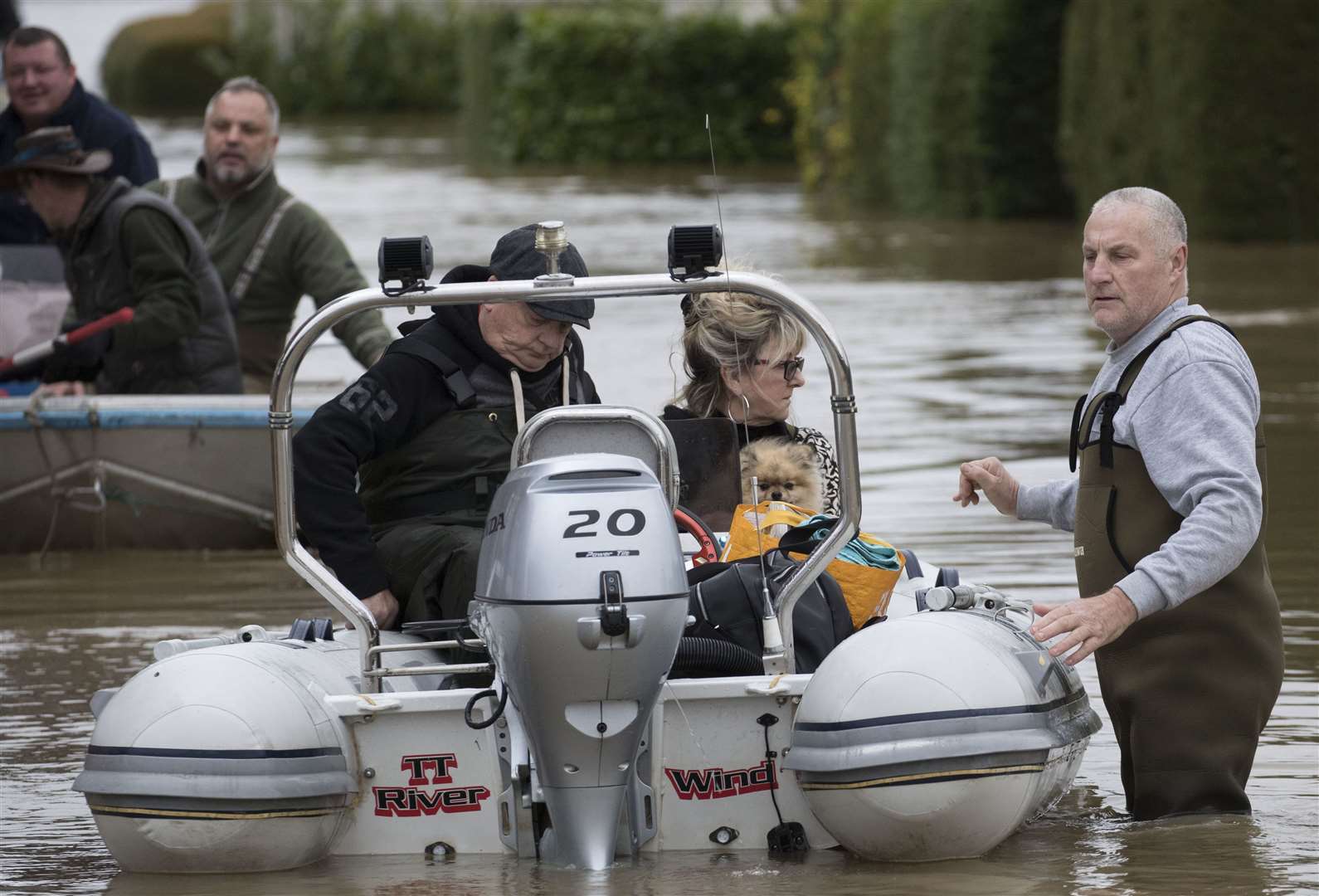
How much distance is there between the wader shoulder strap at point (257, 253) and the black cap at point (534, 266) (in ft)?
17.6

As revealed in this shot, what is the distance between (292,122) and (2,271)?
152 ft

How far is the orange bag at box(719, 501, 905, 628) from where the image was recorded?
5816mm

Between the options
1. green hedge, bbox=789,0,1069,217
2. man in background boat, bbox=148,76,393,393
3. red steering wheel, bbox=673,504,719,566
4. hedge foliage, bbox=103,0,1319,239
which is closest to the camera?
red steering wheel, bbox=673,504,719,566

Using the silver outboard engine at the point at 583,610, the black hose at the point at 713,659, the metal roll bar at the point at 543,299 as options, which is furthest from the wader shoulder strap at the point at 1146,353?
the silver outboard engine at the point at 583,610

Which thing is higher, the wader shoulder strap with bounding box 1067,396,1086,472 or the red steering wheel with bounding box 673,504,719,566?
the wader shoulder strap with bounding box 1067,396,1086,472

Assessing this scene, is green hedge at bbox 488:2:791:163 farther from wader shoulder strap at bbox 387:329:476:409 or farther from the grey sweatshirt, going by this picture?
the grey sweatshirt

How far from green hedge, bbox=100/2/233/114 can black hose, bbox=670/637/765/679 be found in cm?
5696

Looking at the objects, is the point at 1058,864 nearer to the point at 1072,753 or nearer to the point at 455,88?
the point at 1072,753

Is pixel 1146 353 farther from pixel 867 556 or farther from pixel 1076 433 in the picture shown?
pixel 867 556

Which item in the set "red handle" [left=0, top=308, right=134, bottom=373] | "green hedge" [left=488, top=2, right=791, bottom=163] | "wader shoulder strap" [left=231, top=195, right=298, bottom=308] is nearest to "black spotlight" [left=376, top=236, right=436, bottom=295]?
"red handle" [left=0, top=308, right=134, bottom=373]

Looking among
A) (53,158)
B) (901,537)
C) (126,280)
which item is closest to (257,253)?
(126,280)

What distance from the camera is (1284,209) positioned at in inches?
899

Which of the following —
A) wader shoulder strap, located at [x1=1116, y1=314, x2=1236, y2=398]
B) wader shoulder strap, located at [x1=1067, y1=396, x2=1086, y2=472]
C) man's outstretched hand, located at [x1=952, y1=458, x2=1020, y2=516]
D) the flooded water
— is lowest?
the flooded water

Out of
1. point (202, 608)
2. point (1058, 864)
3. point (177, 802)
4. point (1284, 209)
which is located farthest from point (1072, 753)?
point (1284, 209)
